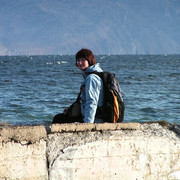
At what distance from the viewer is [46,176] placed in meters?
2.83

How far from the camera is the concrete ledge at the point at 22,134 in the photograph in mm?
2725

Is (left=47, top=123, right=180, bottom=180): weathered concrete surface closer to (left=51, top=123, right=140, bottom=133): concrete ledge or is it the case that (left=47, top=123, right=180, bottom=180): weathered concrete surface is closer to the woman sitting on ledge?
(left=51, top=123, right=140, bottom=133): concrete ledge

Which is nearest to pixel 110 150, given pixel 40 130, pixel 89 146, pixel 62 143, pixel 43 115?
pixel 89 146

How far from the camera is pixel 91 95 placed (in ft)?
10.4

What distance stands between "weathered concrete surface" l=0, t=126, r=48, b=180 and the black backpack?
2.14 feet

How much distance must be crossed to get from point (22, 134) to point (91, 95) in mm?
723

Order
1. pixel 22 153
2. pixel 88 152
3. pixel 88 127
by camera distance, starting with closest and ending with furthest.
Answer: pixel 22 153, pixel 88 152, pixel 88 127

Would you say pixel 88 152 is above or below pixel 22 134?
below

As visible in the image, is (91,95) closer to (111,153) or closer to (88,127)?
(88,127)

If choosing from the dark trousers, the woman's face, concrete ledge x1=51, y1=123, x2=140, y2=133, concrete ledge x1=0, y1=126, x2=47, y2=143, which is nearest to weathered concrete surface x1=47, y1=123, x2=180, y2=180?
concrete ledge x1=51, y1=123, x2=140, y2=133

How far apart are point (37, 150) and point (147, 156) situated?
3.09ft

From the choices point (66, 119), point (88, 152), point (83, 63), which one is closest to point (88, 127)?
point (88, 152)

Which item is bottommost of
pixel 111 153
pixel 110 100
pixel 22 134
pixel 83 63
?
pixel 111 153

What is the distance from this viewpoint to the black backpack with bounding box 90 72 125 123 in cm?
316
